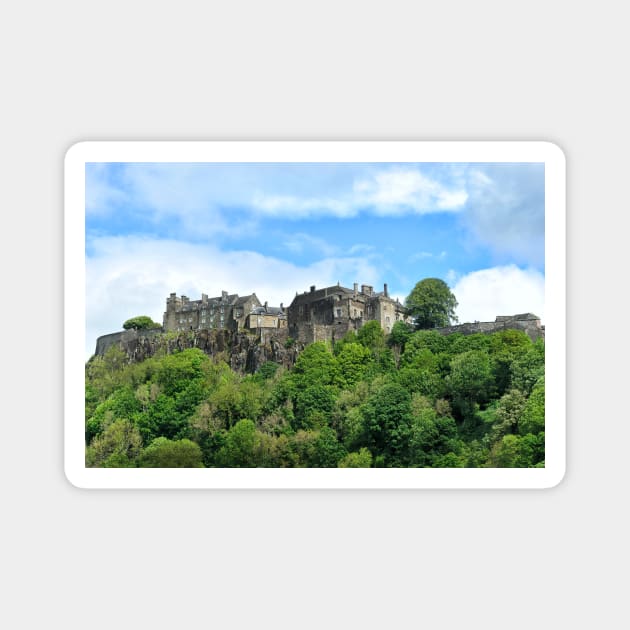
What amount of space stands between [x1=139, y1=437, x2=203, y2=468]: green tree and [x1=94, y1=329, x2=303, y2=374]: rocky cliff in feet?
16.9

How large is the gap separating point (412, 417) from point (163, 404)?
3.86 m

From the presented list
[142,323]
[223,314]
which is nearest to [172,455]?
[142,323]

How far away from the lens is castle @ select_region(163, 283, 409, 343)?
54.6 feet

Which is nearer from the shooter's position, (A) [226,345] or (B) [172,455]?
(B) [172,455]

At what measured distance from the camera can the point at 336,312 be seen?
19.0m

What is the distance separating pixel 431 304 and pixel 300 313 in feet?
18.1

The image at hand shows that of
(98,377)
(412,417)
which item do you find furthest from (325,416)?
(98,377)

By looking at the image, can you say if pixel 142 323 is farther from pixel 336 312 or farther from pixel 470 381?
pixel 470 381

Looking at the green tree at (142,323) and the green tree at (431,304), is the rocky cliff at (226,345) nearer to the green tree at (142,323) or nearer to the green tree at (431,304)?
the green tree at (142,323)

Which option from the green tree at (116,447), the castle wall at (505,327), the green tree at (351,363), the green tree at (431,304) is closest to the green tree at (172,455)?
the green tree at (116,447)

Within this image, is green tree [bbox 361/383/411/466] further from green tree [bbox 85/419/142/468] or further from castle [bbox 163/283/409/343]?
green tree [bbox 85/419/142/468]

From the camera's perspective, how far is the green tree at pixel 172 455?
10.5m
